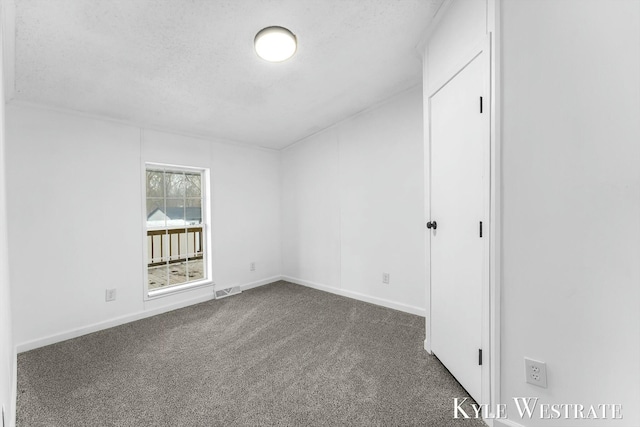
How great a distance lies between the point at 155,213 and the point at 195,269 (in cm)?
92

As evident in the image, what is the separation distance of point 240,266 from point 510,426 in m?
3.33

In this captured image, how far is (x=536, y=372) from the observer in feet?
4.10

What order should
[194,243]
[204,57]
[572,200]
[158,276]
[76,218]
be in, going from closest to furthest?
[572,200] < [204,57] < [76,218] < [158,276] < [194,243]

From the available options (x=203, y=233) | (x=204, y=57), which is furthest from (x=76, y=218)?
(x=204, y=57)

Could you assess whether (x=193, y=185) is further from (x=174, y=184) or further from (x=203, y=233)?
(x=203, y=233)

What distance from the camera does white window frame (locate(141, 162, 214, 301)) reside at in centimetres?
295

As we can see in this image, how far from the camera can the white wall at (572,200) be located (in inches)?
40.2

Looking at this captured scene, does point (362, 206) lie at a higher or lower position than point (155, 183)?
lower

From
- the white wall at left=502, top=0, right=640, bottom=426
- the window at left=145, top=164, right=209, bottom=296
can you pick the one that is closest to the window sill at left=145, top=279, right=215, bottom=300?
the window at left=145, top=164, right=209, bottom=296

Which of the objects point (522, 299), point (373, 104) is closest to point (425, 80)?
point (373, 104)

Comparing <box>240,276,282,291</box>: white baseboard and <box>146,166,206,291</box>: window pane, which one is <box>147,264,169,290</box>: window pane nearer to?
<box>146,166,206,291</box>: window pane

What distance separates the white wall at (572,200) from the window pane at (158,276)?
3.52 m

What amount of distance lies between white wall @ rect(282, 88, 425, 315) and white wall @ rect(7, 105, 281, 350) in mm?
1510

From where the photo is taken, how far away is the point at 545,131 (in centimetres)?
121
